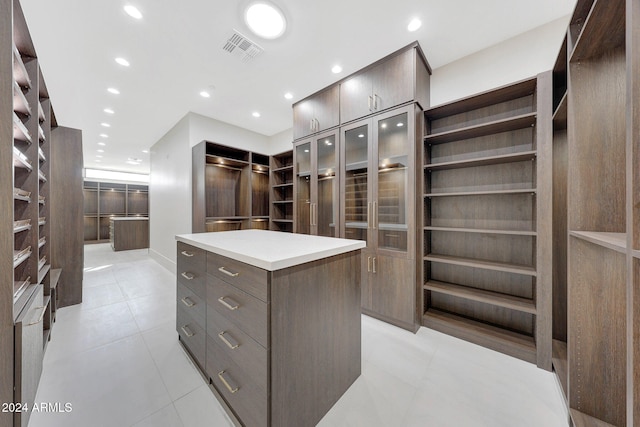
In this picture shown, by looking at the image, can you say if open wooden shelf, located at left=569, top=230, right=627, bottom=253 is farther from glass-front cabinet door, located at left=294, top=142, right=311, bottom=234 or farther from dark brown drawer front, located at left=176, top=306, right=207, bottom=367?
glass-front cabinet door, located at left=294, top=142, right=311, bottom=234

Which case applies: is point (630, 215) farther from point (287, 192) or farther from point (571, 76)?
point (287, 192)

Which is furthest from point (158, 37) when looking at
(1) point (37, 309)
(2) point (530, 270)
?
(2) point (530, 270)

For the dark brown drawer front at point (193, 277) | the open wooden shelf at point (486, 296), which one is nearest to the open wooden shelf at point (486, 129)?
the open wooden shelf at point (486, 296)

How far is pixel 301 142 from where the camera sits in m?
3.40

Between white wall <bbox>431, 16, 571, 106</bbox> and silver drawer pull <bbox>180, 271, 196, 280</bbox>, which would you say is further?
white wall <bbox>431, 16, 571, 106</bbox>

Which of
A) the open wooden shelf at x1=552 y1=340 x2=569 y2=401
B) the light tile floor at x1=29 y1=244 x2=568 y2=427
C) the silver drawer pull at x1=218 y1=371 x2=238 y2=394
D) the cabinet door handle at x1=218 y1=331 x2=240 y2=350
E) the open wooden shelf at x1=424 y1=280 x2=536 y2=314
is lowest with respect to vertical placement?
the light tile floor at x1=29 y1=244 x2=568 y2=427

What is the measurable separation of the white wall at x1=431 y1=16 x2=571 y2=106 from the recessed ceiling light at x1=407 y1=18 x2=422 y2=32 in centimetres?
73

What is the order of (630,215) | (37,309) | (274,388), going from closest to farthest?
(630,215) < (274,388) < (37,309)

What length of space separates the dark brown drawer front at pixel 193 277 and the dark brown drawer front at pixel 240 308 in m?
0.11

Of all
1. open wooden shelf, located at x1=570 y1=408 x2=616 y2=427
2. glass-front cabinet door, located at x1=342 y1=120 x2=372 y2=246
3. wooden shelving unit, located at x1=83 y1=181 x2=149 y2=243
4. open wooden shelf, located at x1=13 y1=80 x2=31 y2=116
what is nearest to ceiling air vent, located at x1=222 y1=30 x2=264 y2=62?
glass-front cabinet door, located at x1=342 y1=120 x2=372 y2=246

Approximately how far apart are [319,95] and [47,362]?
3.82 metres

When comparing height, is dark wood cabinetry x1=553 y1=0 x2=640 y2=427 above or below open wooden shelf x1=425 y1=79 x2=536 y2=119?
below

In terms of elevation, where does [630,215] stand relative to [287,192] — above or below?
below

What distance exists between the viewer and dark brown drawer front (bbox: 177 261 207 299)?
158 centimetres
